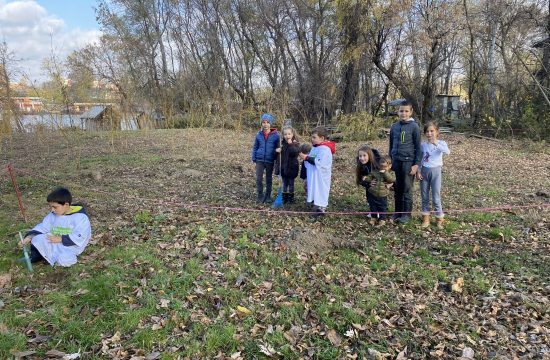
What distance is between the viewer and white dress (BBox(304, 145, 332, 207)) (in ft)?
20.7

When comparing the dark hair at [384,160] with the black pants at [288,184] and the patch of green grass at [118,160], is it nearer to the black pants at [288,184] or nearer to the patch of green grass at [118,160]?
the black pants at [288,184]

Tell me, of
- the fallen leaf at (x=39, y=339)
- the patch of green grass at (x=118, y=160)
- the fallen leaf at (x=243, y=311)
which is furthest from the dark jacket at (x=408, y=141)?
the patch of green grass at (x=118, y=160)

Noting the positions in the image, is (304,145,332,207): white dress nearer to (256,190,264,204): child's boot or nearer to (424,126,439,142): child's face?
(256,190,264,204): child's boot

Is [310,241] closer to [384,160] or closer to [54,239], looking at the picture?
[384,160]

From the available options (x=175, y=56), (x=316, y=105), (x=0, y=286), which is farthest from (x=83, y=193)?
(x=175, y=56)

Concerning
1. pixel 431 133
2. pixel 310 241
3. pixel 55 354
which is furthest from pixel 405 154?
pixel 55 354

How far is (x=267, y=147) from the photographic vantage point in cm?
700

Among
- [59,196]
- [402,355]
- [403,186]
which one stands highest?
[59,196]

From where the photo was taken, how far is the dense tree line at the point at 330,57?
16609 mm

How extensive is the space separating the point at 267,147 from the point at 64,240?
11.9 ft

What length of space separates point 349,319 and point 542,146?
13.0m

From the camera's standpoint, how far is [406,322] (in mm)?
3689

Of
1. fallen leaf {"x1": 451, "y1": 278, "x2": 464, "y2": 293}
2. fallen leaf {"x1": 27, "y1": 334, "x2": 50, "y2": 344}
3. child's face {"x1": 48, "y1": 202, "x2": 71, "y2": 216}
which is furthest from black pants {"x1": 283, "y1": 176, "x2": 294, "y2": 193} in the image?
fallen leaf {"x1": 27, "y1": 334, "x2": 50, "y2": 344}

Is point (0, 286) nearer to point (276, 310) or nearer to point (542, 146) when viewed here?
point (276, 310)
